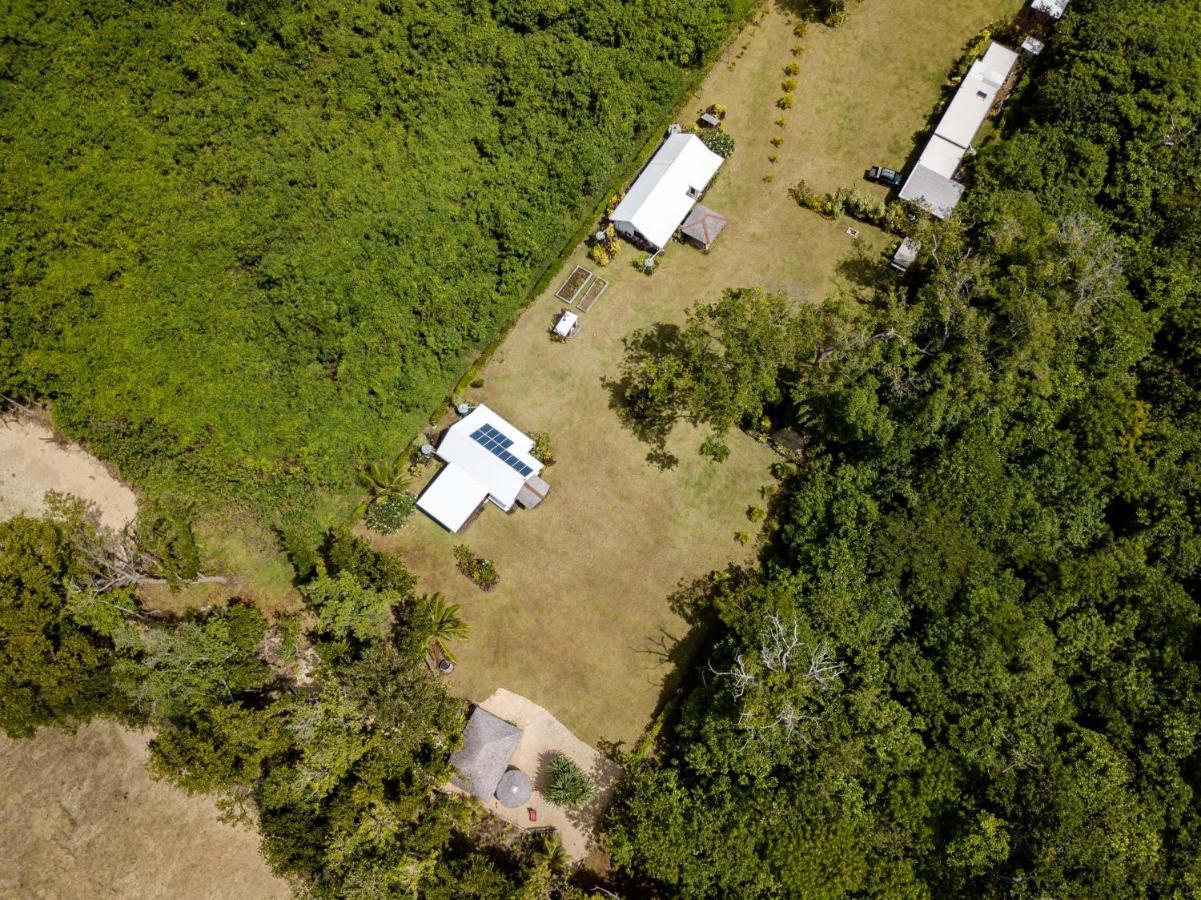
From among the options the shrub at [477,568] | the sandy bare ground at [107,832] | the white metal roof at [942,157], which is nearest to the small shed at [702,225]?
the white metal roof at [942,157]

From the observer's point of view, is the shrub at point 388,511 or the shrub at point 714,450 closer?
the shrub at point 388,511

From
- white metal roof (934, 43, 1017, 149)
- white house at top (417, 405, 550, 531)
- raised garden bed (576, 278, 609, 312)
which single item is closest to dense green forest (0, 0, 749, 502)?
white house at top (417, 405, 550, 531)

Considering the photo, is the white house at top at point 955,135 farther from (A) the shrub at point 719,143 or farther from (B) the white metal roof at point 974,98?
(A) the shrub at point 719,143

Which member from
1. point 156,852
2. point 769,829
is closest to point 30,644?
point 156,852

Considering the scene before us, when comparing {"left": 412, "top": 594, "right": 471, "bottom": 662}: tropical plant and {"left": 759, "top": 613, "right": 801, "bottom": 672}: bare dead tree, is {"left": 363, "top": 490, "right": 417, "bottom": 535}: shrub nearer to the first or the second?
{"left": 412, "top": 594, "right": 471, "bottom": 662}: tropical plant

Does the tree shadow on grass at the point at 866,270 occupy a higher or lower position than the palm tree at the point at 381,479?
higher
